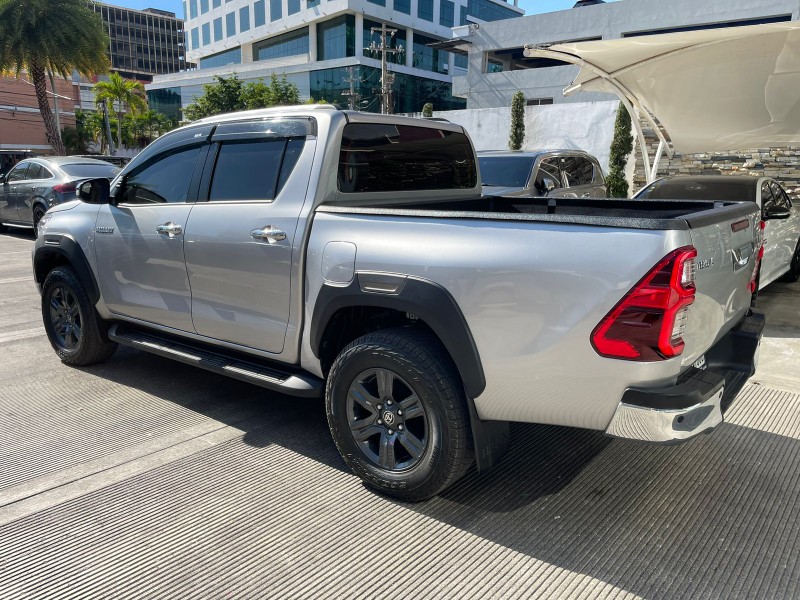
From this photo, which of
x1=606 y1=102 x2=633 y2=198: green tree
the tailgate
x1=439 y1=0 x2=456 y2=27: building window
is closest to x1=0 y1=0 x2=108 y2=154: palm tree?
x1=606 y1=102 x2=633 y2=198: green tree

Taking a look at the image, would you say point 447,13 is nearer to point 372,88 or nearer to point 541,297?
point 372,88

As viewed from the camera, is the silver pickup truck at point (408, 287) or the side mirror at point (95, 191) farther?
the side mirror at point (95, 191)

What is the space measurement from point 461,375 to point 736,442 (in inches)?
82.9

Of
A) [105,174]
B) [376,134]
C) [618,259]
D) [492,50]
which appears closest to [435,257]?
[618,259]

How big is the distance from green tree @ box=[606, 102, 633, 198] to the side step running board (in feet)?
54.4

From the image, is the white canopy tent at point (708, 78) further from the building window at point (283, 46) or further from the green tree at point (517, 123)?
the building window at point (283, 46)

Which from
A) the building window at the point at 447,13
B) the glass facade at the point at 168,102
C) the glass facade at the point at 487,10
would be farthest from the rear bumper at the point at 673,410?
the glass facade at the point at 168,102

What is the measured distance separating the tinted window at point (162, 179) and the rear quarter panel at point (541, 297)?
75.6 inches

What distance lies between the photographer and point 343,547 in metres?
2.72

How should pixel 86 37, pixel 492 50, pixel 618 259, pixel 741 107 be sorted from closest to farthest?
pixel 618 259
pixel 741 107
pixel 86 37
pixel 492 50

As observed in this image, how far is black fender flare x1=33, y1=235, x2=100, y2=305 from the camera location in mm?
4625

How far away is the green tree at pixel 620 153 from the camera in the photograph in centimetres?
1848

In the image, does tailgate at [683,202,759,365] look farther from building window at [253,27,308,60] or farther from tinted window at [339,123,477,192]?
building window at [253,27,308,60]

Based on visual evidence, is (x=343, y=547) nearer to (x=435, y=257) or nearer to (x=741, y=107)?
(x=435, y=257)
